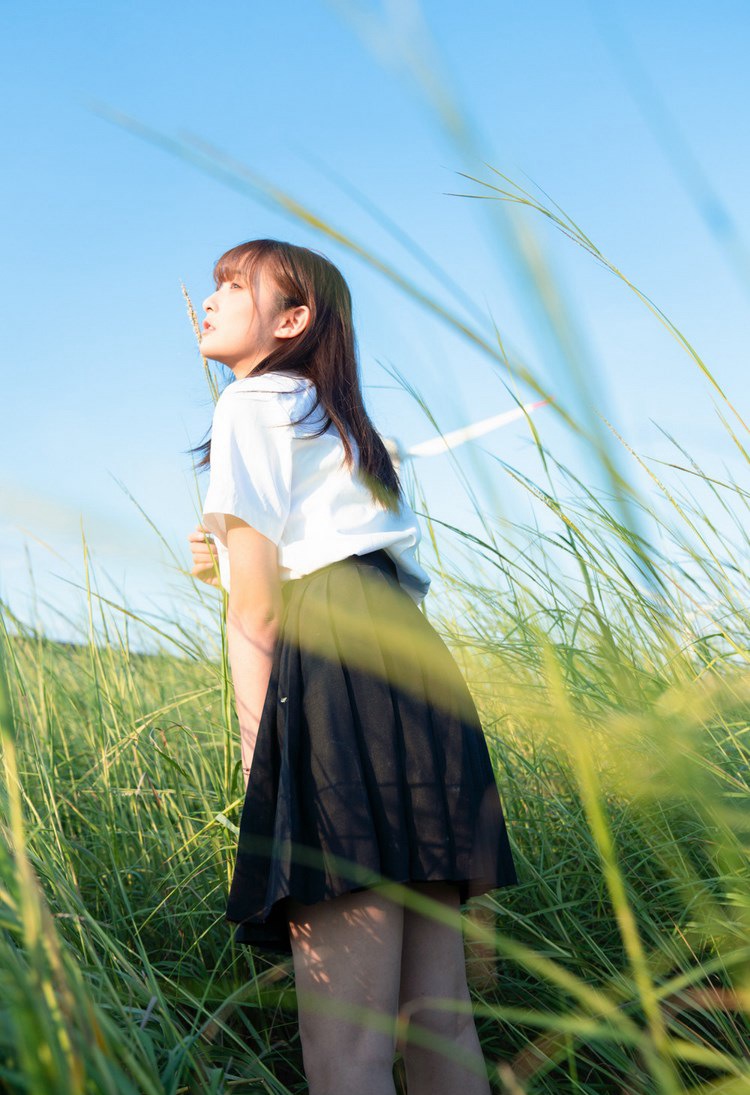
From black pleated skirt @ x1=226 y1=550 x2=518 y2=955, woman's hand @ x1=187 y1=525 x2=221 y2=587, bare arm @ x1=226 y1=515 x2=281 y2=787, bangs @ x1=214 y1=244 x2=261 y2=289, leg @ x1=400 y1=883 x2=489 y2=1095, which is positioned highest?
bangs @ x1=214 y1=244 x2=261 y2=289

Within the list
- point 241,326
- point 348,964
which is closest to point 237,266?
point 241,326

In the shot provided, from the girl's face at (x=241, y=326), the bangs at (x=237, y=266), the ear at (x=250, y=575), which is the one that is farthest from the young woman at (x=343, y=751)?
the bangs at (x=237, y=266)

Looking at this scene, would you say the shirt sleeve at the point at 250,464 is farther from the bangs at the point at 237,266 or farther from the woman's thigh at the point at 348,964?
the woman's thigh at the point at 348,964

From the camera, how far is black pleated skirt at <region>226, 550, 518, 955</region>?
111cm

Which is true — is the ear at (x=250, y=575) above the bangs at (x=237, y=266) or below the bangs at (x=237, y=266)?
below

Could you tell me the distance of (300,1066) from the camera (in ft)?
4.36

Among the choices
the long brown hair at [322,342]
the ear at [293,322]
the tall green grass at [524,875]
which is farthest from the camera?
the ear at [293,322]

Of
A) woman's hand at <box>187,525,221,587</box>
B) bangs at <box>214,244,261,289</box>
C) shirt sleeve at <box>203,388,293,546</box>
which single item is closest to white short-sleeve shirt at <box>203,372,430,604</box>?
shirt sleeve at <box>203,388,293,546</box>

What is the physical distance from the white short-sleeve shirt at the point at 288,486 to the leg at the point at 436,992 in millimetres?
477

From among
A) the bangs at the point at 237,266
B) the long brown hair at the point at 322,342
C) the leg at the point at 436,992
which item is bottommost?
the leg at the point at 436,992

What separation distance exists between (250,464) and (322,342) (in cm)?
36

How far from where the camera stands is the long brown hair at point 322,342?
4.66 feet

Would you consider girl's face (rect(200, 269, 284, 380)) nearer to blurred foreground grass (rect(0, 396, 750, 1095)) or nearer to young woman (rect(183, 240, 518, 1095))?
young woman (rect(183, 240, 518, 1095))

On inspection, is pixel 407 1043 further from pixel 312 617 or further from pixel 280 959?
pixel 312 617
